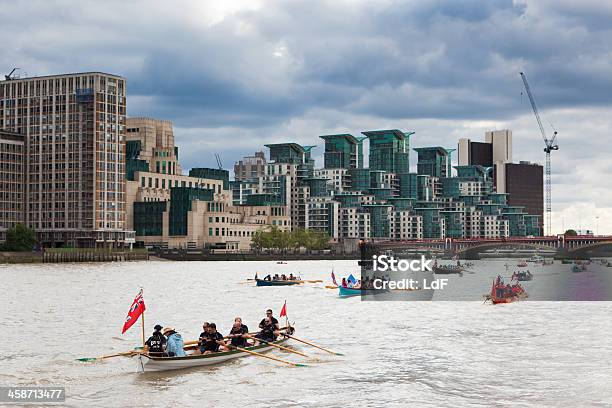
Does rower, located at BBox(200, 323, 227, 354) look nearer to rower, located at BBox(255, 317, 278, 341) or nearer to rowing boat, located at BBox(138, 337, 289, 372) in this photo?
rowing boat, located at BBox(138, 337, 289, 372)

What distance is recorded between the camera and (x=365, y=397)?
42062 mm

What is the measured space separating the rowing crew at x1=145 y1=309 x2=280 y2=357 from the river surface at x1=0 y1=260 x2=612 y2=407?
3.72 ft

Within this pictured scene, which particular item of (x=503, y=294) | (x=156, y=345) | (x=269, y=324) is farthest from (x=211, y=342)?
(x=503, y=294)

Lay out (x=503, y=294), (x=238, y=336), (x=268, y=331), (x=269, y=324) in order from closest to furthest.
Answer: (x=238, y=336), (x=268, y=331), (x=269, y=324), (x=503, y=294)

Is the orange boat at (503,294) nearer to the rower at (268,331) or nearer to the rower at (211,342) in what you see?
the rower at (268,331)

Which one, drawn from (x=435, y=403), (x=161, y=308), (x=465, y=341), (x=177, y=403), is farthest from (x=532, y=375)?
(x=161, y=308)

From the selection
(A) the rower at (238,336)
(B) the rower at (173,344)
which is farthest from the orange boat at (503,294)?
(B) the rower at (173,344)

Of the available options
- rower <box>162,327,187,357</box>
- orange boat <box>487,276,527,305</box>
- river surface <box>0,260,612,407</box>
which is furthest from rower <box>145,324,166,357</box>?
orange boat <box>487,276,527,305</box>

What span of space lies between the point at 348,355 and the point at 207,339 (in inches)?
391

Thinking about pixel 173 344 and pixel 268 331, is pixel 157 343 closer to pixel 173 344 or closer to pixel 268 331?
pixel 173 344

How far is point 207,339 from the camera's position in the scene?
162 feet

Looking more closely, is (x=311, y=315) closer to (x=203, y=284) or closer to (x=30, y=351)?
(x=30, y=351)

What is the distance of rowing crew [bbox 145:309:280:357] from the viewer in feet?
153

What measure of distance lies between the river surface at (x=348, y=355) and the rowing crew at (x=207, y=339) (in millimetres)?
1134
